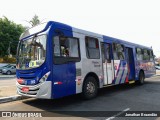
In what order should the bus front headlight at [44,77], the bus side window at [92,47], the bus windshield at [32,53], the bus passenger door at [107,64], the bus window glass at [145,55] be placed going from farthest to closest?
the bus window glass at [145,55] → the bus passenger door at [107,64] → the bus side window at [92,47] → the bus windshield at [32,53] → the bus front headlight at [44,77]

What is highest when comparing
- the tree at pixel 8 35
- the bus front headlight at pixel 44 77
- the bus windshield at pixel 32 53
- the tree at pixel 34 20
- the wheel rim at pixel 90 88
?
the tree at pixel 34 20

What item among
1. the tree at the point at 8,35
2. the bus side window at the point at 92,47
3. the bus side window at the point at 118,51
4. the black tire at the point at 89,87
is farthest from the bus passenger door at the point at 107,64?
the tree at the point at 8,35

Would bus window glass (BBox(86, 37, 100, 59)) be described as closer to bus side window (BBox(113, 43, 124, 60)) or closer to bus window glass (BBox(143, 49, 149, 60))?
bus side window (BBox(113, 43, 124, 60))

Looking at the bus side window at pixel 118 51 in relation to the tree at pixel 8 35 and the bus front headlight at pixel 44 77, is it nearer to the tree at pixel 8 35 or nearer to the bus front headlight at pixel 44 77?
the bus front headlight at pixel 44 77

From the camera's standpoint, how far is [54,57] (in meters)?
7.41

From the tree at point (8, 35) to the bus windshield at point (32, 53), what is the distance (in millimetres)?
36654

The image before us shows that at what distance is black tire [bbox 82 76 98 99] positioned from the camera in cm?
880

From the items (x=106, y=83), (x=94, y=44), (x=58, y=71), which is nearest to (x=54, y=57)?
(x=58, y=71)

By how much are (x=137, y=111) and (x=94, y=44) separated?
381 cm

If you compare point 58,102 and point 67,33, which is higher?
point 67,33

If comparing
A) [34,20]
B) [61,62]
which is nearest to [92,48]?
[61,62]

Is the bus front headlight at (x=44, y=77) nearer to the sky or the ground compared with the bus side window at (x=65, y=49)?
nearer to the ground

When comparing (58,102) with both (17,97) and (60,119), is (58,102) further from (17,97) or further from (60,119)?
(60,119)

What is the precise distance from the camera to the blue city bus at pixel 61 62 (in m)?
7.27
